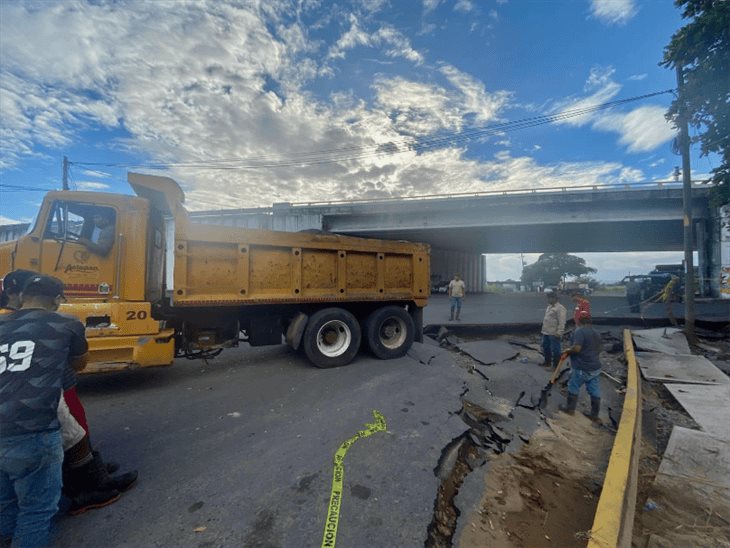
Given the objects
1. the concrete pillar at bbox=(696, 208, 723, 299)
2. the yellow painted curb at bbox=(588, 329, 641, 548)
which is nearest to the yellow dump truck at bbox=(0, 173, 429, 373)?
the yellow painted curb at bbox=(588, 329, 641, 548)

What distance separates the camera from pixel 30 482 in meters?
1.84

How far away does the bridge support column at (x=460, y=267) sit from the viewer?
3853cm

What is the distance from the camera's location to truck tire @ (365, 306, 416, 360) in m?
6.25

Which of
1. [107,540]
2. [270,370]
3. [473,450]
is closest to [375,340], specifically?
[270,370]

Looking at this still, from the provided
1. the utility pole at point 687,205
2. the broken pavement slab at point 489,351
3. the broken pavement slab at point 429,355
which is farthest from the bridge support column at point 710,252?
the broken pavement slab at point 429,355

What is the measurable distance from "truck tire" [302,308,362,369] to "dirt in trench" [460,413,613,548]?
3085 millimetres

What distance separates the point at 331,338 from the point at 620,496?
441cm

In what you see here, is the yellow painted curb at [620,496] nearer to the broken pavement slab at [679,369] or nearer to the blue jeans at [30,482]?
the blue jeans at [30,482]

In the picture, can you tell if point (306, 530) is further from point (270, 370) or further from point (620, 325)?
point (620, 325)

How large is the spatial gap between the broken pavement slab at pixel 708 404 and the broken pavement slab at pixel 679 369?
13.6 inches

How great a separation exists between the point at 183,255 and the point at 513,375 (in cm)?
572

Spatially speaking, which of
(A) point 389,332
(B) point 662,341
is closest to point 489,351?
(A) point 389,332

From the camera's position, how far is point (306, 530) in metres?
2.16

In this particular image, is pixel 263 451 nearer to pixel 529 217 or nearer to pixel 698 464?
pixel 698 464
